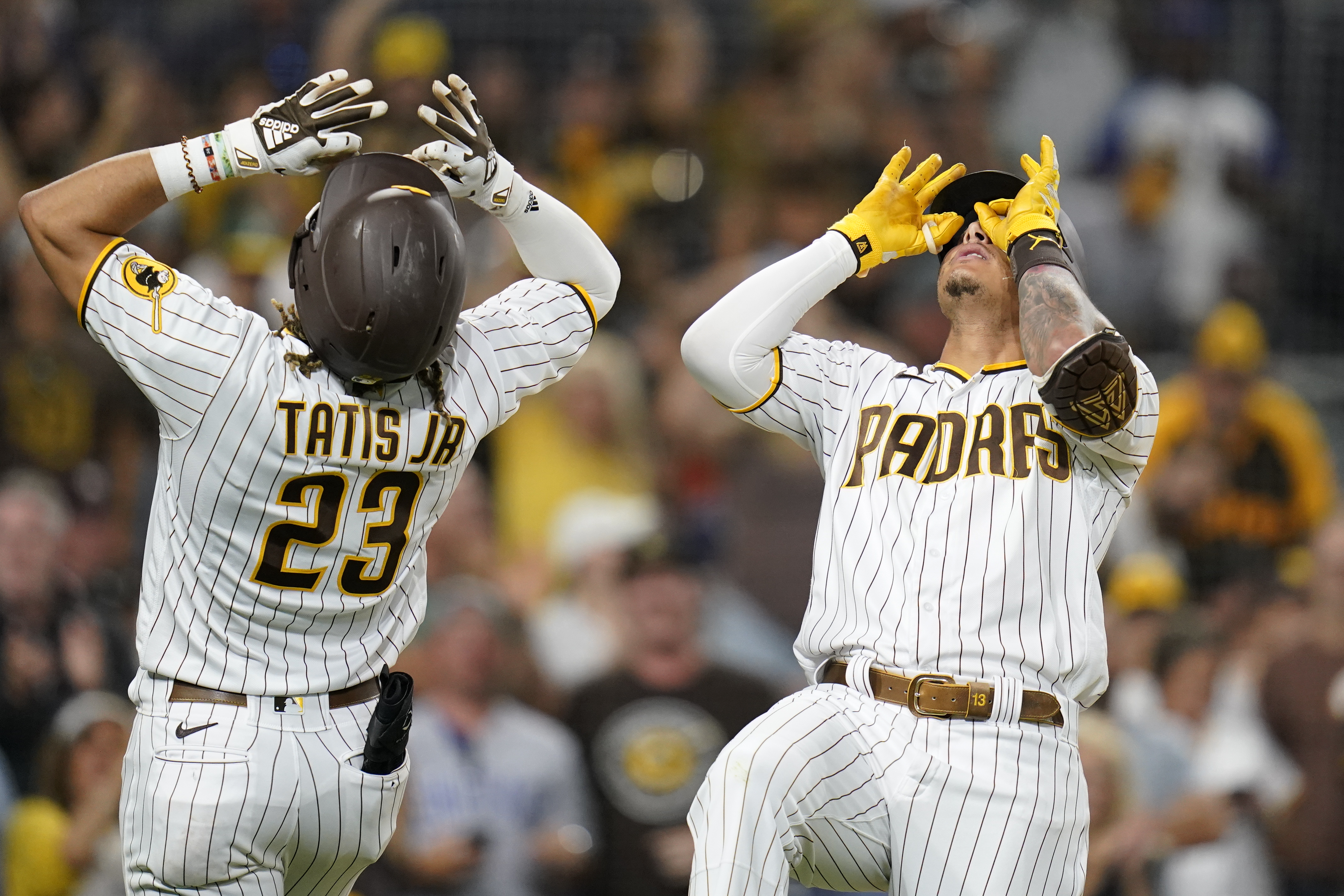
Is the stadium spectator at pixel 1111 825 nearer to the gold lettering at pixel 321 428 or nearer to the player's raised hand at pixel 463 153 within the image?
the player's raised hand at pixel 463 153

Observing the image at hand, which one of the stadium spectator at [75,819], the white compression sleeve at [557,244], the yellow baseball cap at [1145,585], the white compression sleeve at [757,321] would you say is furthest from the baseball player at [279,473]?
the yellow baseball cap at [1145,585]

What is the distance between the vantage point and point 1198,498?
841cm

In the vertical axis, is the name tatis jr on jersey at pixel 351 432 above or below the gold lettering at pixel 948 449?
below

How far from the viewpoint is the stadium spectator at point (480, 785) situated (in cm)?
632

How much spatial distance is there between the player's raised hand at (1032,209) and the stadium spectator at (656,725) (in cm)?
289

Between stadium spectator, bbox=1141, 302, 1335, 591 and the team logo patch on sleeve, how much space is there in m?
5.96

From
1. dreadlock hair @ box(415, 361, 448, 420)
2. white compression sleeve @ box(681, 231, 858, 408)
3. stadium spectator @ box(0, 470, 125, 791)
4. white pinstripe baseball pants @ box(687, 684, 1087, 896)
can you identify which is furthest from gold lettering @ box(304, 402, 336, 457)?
stadium spectator @ box(0, 470, 125, 791)

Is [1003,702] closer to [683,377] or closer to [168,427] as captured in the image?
[168,427]

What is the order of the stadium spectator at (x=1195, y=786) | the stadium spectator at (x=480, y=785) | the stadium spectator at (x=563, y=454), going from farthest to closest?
1. the stadium spectator at (x=563, y=454)
2. the stadium spectator at (x=1195, y=786)
3. the stadium spectator at (x=480, y=785)

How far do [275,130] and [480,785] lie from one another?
3396 mm

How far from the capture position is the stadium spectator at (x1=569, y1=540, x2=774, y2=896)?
6531 mm

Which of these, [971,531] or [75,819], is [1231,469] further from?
[75,819]

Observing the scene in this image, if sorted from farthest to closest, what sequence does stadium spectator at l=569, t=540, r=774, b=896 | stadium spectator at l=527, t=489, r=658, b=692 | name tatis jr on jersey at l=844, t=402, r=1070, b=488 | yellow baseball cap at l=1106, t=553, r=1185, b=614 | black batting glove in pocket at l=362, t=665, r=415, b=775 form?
yellow baseball cap at l=1106, t=553, r=1185, b=614, stadium spectator at l=527, t=489, r=658, b=692, stadium spectator at l=569, t=540, r=774, b=896, name tatis jr on jersey at l=844, t=402, r=1070, b=488, black batting glove in pocket at l=362, t=665, r=415, b=775

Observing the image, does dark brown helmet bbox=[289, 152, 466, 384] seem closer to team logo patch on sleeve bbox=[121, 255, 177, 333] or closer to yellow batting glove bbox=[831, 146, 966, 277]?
team logo patch on sleeve bbox=[121, 255, 177, 333]
